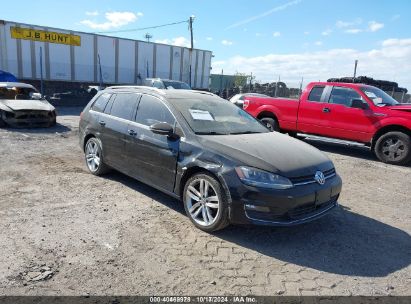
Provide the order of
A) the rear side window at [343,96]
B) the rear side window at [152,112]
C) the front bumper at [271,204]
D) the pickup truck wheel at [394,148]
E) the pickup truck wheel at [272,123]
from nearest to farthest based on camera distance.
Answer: the front bumper at [271,204] → the rear side window at [152,112] → the pickup truck wheel at [394,148] → the rear side window at [343,96] → the pickup truck wheel at [272,123]

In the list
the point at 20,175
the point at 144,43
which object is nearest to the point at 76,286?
the point at 20,175

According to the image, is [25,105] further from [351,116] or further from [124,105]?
[351,116]

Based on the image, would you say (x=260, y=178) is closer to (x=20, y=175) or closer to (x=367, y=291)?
(x=367, y=291)

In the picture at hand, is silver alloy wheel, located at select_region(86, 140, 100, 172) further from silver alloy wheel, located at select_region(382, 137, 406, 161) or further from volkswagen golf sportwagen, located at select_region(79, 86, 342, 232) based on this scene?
silver alloy wheel, located at select_region(382, 137, 406, 161)

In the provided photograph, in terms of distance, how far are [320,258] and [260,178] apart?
1.03 m

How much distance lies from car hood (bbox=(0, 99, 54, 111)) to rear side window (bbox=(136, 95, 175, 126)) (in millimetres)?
6847

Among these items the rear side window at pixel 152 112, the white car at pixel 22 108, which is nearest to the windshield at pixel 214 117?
the rear side window at pixel 152 112

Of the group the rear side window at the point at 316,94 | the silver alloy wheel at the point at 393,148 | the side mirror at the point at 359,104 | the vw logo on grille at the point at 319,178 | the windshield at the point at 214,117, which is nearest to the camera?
the vw logo on grille at the point at 319,178

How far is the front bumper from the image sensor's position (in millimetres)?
3697

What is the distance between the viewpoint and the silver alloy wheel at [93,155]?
6.10 meters

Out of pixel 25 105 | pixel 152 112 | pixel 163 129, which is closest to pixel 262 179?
pixel 163 129

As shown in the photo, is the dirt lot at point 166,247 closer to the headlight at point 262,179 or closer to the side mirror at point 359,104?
the headlight at point 262,179

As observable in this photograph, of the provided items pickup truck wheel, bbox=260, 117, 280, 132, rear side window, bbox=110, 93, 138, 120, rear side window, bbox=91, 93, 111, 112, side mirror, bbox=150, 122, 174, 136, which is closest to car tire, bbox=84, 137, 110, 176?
rear side window, bbox=91, 93, 111, 112

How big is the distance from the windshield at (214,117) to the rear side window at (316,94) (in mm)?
4792
